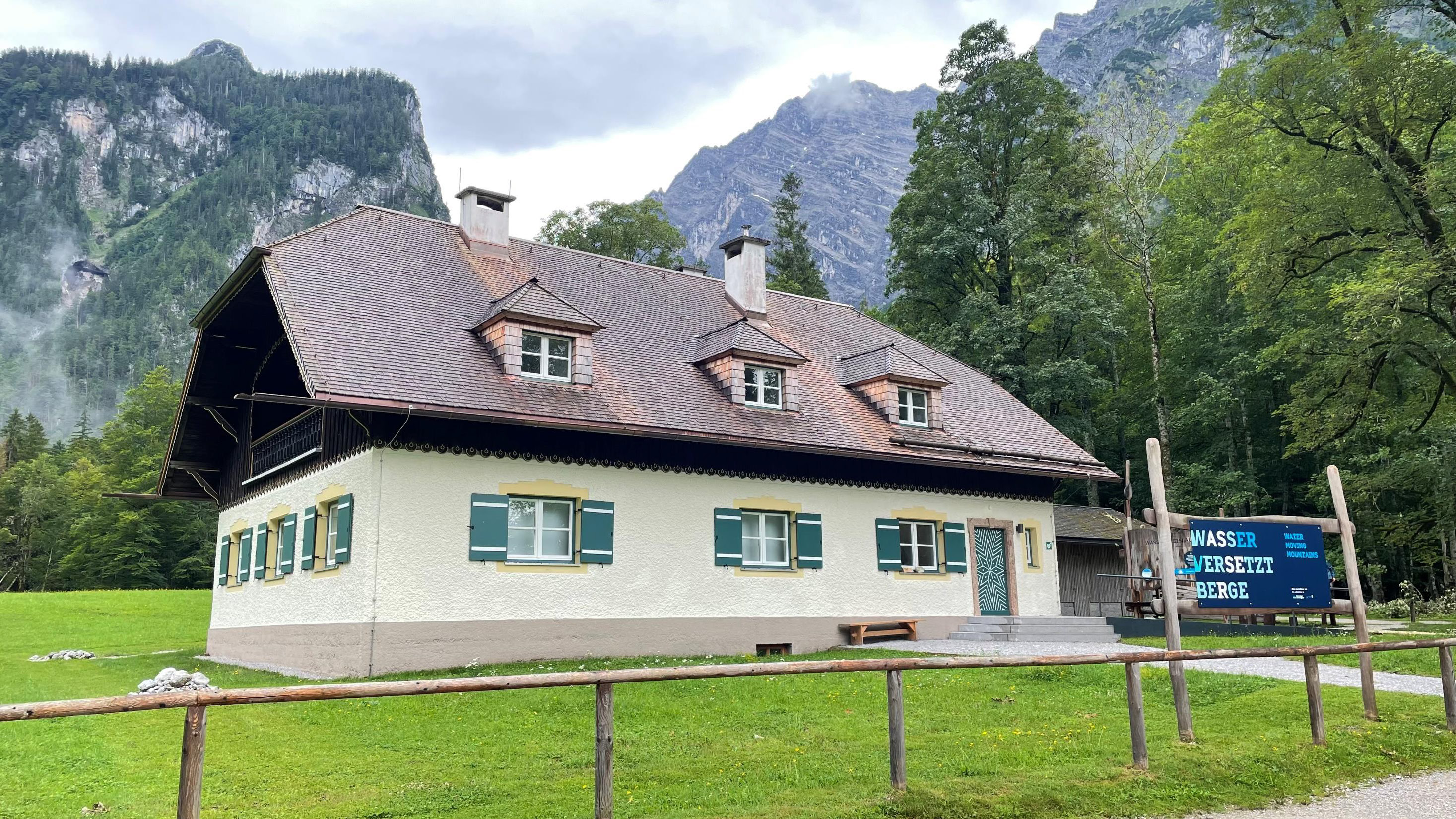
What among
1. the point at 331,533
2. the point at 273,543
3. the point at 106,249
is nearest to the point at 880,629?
the point at 331,533

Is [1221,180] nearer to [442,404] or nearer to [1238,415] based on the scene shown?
[1238,415]

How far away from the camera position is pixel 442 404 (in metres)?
16.1

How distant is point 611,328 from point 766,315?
543 centimetres

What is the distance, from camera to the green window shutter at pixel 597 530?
17797 millimetres

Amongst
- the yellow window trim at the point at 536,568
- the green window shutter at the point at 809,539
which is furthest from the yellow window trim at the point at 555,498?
the green window shutter at the point at 809,539

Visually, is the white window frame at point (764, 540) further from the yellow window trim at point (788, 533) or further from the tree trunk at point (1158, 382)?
the tree trunk at point (1158, 382)

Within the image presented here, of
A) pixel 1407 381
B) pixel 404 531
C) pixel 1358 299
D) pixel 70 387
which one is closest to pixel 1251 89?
pixel 1358 299

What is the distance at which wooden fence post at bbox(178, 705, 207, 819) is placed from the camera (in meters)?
5.34

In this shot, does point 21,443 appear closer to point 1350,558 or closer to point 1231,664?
point 1231,664

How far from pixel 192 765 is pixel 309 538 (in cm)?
1347

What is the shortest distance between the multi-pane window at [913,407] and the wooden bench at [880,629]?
4.25 meters

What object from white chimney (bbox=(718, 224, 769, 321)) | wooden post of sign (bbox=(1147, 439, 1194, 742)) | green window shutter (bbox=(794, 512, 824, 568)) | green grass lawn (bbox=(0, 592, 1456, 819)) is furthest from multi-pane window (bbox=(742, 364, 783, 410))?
wooden post of sign (bbox=(1147, 439, 1194, 742))

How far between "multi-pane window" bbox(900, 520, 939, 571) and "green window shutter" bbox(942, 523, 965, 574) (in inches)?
10.7

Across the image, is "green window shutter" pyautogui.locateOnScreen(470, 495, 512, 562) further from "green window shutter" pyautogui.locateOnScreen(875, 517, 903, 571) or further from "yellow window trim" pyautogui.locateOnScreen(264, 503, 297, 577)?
"green window shutter" pyautogui.locateOnScreen(875, 517, 903, 571)
